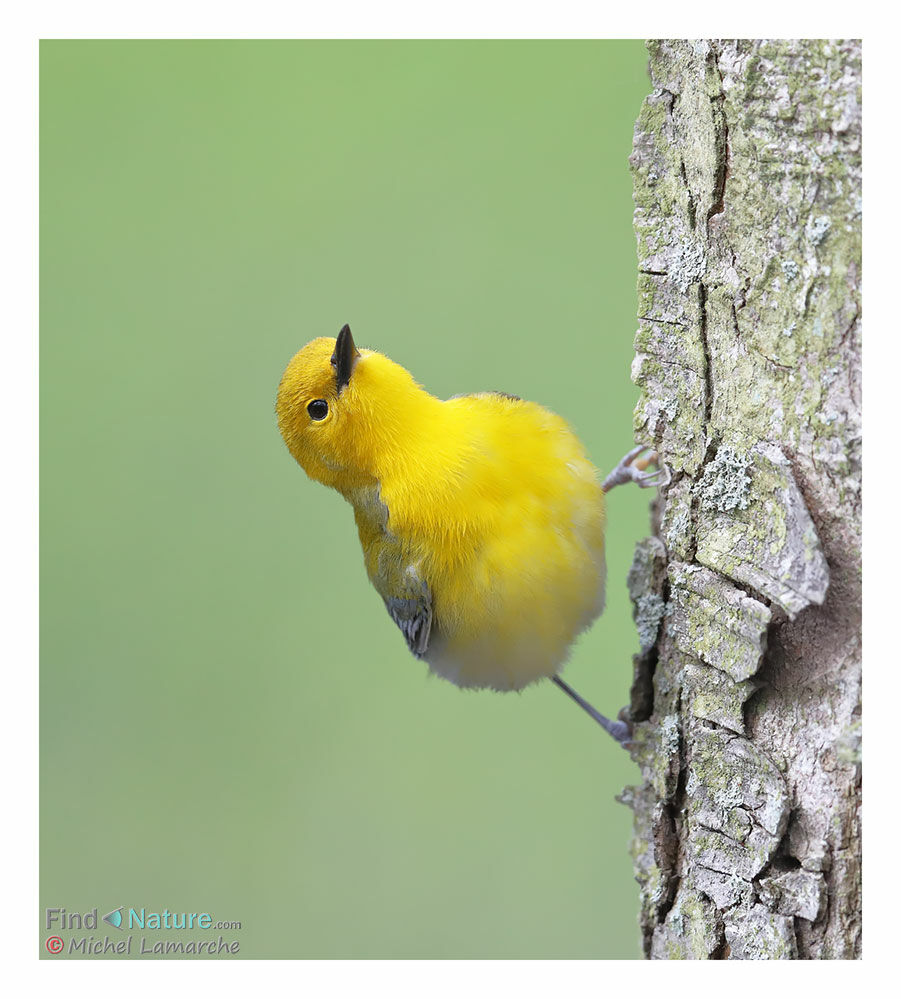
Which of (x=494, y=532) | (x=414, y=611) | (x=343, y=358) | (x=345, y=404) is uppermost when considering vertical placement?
(x=343, y=358)

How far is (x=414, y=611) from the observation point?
11.1 feet

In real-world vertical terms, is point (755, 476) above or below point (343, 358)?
below

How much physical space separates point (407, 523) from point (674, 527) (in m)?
0.91

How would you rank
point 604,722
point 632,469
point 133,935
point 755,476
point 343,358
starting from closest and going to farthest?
point 755,476, point 133,935, point 343,358, point 604,722, point 632,469

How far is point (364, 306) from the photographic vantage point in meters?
4.22

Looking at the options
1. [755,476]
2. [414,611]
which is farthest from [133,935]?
[755,476]

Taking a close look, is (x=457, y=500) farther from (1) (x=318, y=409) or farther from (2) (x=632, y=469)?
(2) (x=632, y=469)

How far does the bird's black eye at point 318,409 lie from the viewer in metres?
3.12

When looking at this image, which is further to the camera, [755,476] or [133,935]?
[133,935]

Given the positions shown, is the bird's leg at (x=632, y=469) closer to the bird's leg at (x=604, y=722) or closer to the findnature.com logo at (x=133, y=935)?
the bird's leg at (x=604, y=722)

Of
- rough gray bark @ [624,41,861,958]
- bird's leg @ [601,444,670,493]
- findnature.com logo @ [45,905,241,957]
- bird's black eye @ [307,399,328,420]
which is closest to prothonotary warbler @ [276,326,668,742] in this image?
bird's black eye @ [307,399,328,420]

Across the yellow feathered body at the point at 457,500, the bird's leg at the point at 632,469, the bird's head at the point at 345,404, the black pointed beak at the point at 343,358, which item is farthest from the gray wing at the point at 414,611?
the bird's leg at the point at 632,469

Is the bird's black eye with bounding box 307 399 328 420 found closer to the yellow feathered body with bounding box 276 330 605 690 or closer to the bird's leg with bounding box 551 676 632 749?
the yellow feathered body with bounding box 276 330 605 690

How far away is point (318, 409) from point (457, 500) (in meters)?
0.56
